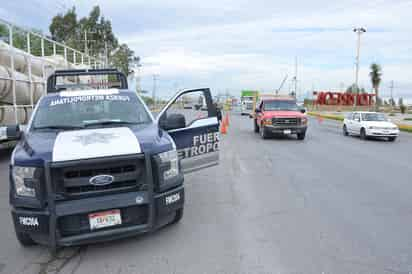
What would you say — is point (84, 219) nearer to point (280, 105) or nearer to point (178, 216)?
point (178, 216)

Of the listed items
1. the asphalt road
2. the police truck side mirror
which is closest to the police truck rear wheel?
the asphalt road

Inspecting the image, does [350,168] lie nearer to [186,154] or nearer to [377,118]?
[186,154]

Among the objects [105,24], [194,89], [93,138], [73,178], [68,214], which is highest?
[105,24]

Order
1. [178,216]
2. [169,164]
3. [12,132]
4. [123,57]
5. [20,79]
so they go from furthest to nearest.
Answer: [123,57] → [20,79] → [12,132] → [178,216] → [169,164]

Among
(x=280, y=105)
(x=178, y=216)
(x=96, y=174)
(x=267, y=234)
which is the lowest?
(x=267, y=234)

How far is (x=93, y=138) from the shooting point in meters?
4.69

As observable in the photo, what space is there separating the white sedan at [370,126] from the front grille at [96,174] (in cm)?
1633

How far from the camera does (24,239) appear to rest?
472cm

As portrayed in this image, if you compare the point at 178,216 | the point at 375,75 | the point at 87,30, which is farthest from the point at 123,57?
the point at 178,216

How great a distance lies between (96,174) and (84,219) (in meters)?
0.49

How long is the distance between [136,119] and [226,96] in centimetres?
6490

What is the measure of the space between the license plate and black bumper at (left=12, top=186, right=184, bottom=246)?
0.13ft

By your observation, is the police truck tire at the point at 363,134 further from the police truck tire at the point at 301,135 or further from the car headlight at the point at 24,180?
the car headlight at the point at 24,180

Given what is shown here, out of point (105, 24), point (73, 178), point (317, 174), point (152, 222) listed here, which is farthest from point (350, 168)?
point (105, 24)
